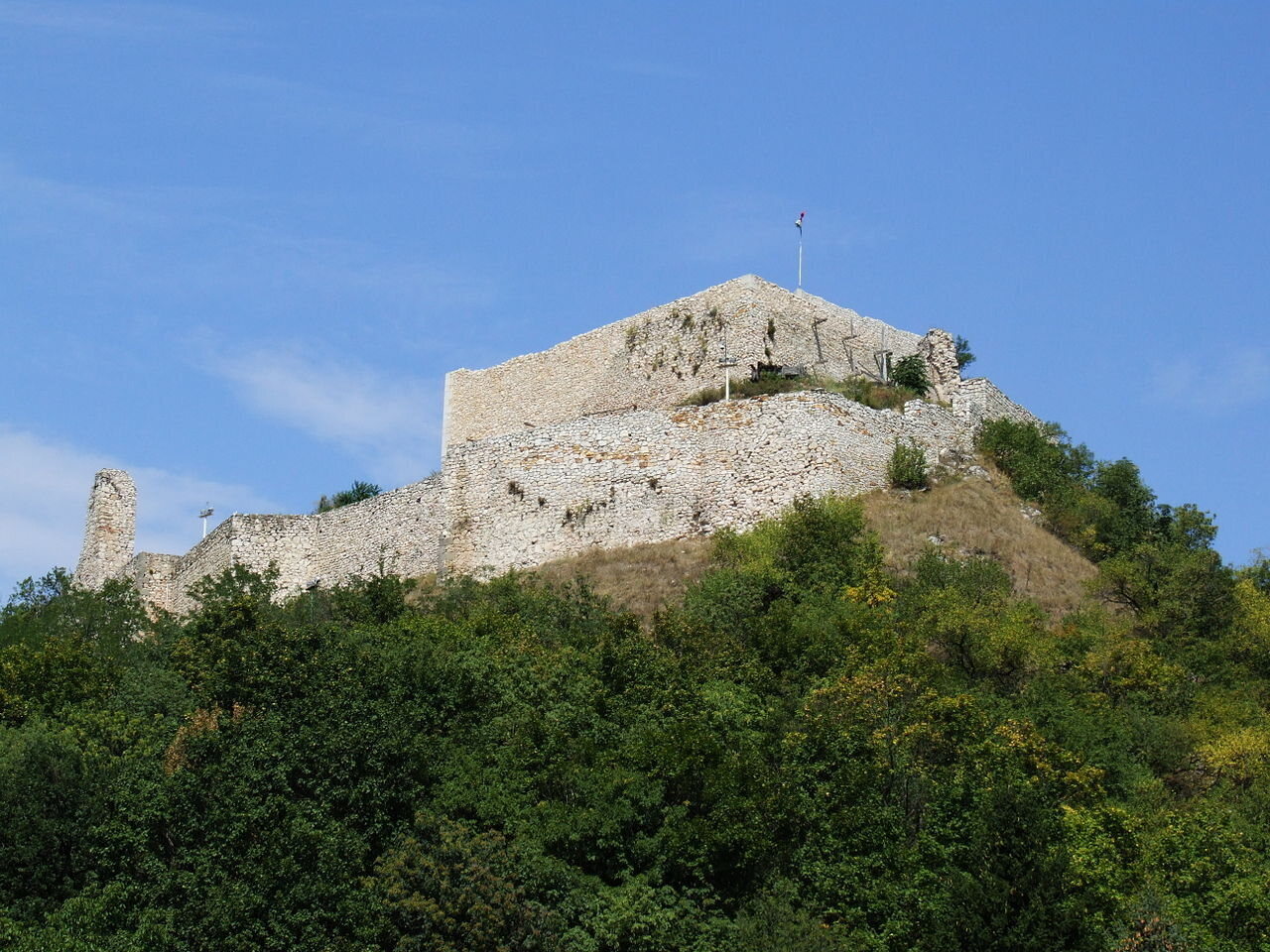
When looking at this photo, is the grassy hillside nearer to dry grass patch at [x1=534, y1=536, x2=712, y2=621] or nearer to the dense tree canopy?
dry grass patch at [x1=534, y1=536, x2=712, y2=621]

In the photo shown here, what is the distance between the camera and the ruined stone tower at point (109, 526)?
51.9m

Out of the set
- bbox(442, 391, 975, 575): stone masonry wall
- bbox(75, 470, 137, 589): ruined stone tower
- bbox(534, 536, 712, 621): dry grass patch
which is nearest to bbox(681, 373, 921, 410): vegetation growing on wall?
bbox(442, 391, 975, 575): stone masonry wall

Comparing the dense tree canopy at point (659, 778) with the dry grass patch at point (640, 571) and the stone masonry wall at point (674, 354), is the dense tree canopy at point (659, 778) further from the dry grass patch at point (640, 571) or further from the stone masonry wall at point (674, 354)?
the stone masonry wall at point (674, 354)

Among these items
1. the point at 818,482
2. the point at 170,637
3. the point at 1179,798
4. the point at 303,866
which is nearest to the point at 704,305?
the point at 818,482

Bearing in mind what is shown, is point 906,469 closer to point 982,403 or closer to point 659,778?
point 982,403

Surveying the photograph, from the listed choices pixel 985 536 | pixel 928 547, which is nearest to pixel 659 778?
pixel 928 547

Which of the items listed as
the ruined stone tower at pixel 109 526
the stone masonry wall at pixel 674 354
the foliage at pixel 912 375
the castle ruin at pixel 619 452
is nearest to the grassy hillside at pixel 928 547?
the castle ruin at pixel 619 452

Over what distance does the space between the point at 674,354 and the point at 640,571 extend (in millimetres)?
8871

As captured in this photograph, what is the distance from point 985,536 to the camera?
136 ft

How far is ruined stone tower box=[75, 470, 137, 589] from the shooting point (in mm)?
51938

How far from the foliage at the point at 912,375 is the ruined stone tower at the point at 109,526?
62.7ft

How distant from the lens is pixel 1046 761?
103 feet

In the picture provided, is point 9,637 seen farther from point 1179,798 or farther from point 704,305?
point 1179,798

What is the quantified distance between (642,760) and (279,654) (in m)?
6.62
